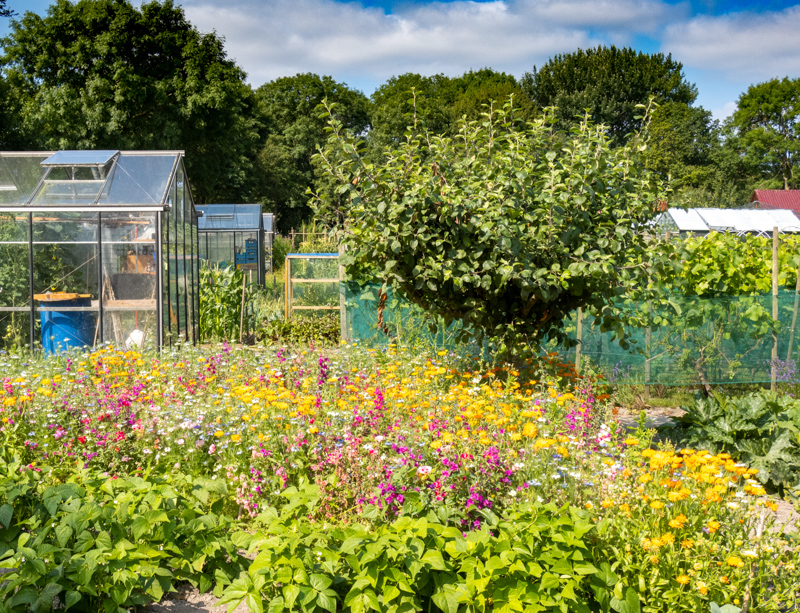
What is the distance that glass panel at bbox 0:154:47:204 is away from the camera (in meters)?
9.31

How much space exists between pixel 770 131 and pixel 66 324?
64476 mm

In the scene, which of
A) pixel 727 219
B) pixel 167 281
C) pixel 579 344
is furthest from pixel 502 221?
pixel 727 219

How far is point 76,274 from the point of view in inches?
359

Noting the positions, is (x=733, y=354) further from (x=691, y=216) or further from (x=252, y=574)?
(x=691, y=216)

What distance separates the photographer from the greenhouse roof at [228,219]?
24.2 meters

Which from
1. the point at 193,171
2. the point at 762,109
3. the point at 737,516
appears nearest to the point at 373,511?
the point at 737,516

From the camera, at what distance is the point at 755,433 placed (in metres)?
4.94

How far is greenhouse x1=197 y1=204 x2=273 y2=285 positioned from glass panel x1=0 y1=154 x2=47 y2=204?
13813mm

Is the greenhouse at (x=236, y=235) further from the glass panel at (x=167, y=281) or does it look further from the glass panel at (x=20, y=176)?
the glass panel at (x=167, y=281)

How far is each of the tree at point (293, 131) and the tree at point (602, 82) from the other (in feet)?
45.3

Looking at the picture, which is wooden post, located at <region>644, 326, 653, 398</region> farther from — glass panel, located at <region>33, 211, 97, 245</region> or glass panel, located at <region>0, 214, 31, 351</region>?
glass panel, located at <region>0, 214, 31, 351</region>

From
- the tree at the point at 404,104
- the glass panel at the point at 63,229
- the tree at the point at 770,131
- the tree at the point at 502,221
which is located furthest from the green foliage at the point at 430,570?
the tree at the point at 770,131

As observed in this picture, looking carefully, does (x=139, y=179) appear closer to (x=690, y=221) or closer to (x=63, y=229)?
(x=63, y=229)

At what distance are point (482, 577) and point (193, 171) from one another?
1028 inches
